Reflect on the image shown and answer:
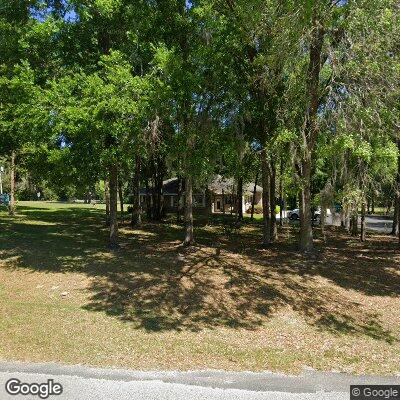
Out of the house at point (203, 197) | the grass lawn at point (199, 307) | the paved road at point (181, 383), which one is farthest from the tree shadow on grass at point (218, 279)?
the house at point (203, 197)

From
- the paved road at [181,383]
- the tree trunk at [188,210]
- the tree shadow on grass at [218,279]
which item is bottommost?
the paved road at [181,383]

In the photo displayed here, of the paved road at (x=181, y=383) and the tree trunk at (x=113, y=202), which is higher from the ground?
the tree trunk at (x=113, y=202)

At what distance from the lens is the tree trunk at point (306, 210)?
44.2 feet

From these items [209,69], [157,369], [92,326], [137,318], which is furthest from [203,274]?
[209,69]

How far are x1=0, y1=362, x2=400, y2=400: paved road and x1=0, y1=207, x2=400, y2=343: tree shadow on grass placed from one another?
7.53ft

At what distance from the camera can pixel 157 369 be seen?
7016mm

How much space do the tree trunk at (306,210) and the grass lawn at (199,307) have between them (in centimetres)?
53

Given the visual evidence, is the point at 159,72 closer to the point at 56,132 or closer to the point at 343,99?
the point at 56,132

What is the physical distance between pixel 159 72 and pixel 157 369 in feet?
30.7

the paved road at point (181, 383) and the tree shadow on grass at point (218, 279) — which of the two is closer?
the paved road at point (181, 383)

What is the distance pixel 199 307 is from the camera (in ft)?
34.0

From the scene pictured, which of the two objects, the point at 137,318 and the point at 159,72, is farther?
the point at 159,72

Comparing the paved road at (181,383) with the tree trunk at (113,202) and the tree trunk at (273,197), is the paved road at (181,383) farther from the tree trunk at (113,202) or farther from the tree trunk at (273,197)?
the tree trunk at (273,197)

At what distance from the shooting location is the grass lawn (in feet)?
25.3
